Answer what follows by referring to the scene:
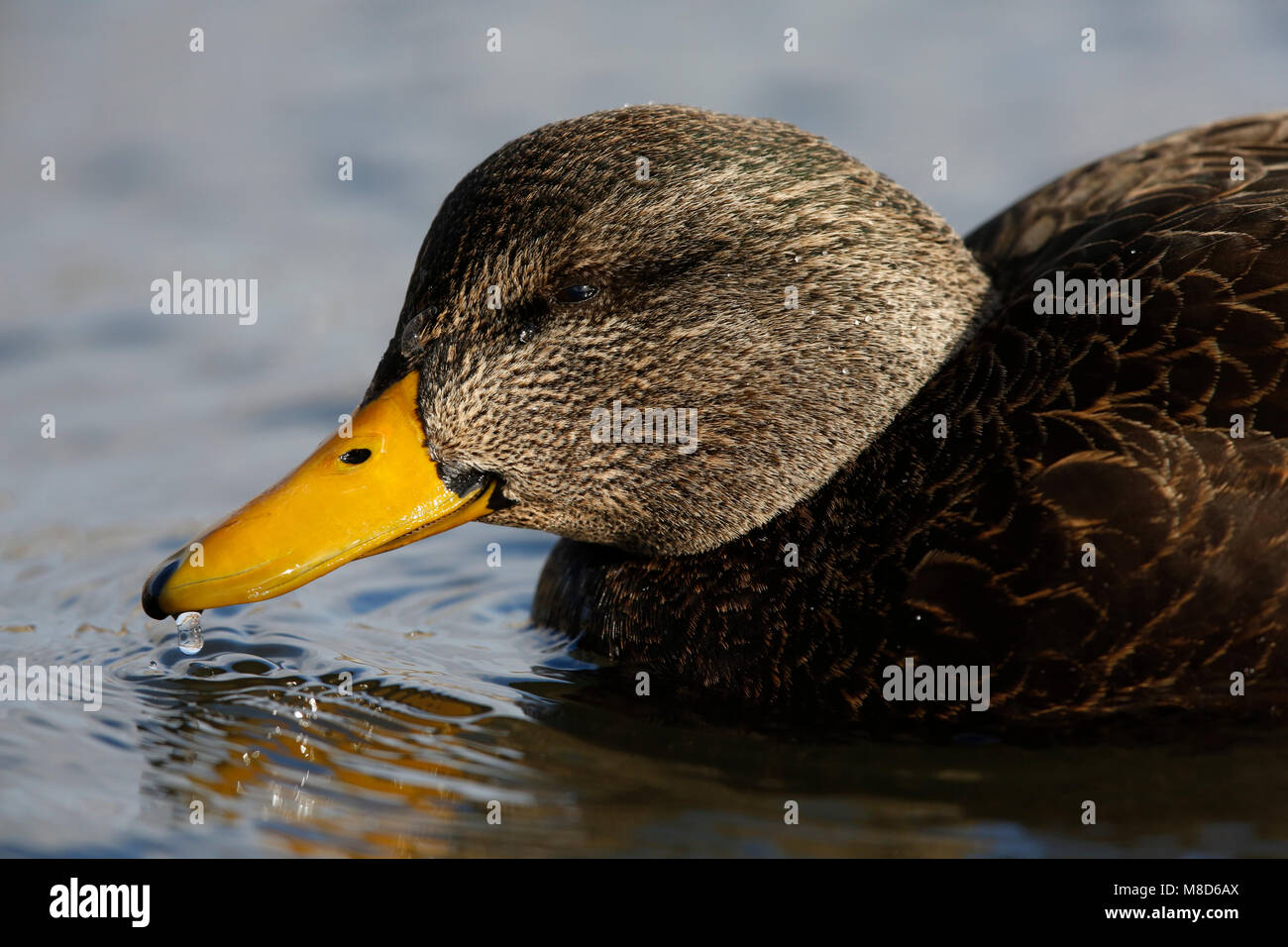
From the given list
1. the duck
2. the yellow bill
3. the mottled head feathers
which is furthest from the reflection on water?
the mottled head feathers

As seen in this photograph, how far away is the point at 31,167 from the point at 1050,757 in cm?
838

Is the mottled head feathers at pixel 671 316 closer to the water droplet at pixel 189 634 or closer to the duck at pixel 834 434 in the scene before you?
the duck at pixel 834 434

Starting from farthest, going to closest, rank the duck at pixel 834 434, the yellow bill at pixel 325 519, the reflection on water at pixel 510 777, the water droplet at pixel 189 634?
1. the water droplet at pixel 189 634
2. the yellow bill at pixel 325 519
3. the duck at pixel 834 434
4. the reflection on water at pixel 510 777

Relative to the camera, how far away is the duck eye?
6262 millimetres

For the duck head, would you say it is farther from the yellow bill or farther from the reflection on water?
the reflection on water

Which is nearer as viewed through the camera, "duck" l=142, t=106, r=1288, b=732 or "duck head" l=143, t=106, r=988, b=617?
"duck" l=142, t=106, r=1288, b=732

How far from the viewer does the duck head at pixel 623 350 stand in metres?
6.20

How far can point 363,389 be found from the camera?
9.80 meters

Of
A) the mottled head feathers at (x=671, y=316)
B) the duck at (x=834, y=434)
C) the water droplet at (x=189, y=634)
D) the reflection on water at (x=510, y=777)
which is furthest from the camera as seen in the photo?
the water droplet at (x=189, y=634)

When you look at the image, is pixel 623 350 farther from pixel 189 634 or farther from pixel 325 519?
pixel 189 634

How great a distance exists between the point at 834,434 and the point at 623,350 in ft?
2.72

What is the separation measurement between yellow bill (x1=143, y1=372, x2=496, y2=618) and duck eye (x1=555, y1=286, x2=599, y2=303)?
581mm

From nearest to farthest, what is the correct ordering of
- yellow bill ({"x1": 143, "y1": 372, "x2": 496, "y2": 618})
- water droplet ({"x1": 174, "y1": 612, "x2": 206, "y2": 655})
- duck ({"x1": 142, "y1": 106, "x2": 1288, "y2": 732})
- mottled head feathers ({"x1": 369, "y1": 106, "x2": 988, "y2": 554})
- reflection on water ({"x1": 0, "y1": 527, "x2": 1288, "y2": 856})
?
1. reflection on water ({"x1": 0, "y1": 527, "x2": 1288, "y2": 856})
2. duck ({"x1": 142, "y1": 106, "x2": 1288, "y2": 732})
3. yellow bill ({"x1": 143, "y1": 372, "x2": 496, "y2": 618})
4. mottled head feathers ({"x1": 369, "y1": 106, "x2": 988, "y2": 554})
5. water droplet ({"x1": 174, "y1": 612, "x2": 206, "y2": 655})

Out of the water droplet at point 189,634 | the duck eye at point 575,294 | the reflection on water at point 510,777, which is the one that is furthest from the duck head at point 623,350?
the water droplet at point 189,634
